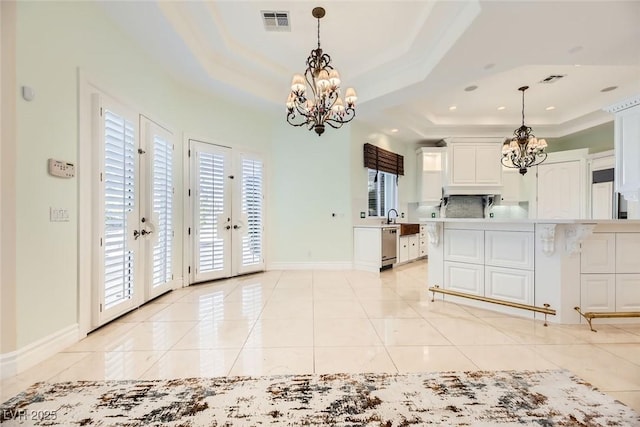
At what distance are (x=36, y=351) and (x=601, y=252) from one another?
17.1ft

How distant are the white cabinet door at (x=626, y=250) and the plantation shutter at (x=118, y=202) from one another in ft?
17.4

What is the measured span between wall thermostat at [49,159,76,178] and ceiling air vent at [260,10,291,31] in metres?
2.54

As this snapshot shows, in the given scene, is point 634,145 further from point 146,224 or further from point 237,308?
point 146,224

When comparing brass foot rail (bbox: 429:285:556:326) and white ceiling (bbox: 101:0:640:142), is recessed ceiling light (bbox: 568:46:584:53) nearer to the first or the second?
white ceiling (bbox: 101:0:640:142)

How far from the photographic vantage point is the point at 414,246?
6.64 metres

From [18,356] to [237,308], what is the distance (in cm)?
181

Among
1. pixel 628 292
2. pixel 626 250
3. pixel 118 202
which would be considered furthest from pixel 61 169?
pixel 628 292

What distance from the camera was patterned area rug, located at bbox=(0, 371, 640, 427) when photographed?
1521 mm

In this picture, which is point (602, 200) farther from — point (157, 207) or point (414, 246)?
point (157, 207)

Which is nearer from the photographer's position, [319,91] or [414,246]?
[319,91]

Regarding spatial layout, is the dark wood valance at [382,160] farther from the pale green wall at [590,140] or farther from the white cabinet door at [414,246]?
the pale green wall at [590,140]

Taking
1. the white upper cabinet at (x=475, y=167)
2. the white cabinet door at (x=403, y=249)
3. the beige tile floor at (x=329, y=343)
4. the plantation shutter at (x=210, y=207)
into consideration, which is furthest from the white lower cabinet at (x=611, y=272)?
the plantation shutter at (x=210, y=207)

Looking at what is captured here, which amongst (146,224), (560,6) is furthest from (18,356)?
(560,6)

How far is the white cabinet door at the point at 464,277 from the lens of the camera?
3430 millimetres
